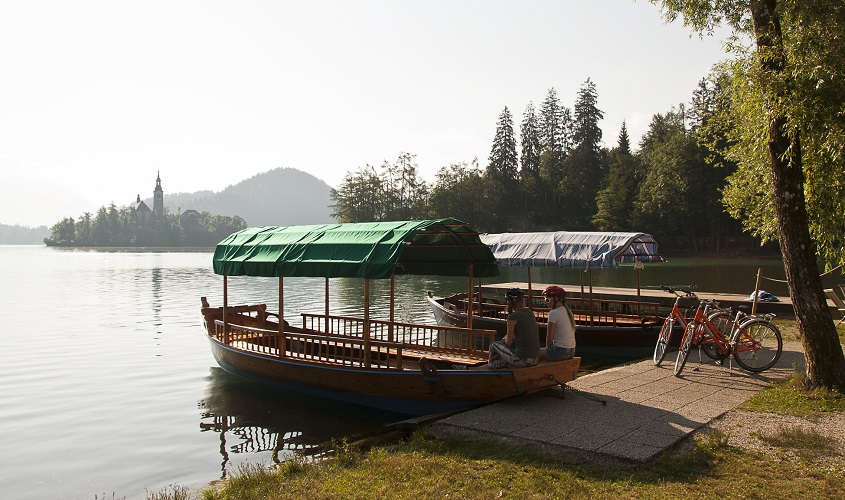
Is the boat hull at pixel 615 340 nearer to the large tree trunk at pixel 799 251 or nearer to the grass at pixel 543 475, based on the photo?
the large tree trunk at pixel 799 251

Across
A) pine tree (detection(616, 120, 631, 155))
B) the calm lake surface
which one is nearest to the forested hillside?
pine tree (detection(616, 120, 631, 155))

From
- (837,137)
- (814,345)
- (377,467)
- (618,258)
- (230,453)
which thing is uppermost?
(837,137)

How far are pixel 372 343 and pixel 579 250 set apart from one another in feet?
34.0

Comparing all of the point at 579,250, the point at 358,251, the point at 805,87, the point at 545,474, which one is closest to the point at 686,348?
the point at 805,87

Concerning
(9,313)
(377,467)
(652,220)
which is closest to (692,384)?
(377,467)

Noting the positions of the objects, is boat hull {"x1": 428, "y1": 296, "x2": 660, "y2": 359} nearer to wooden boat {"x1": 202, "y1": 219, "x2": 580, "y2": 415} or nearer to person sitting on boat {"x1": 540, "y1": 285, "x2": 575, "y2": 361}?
wooden boat {"x1": 202, "y1": 219, "x2": 580, "y2": 415}

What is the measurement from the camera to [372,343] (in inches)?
514

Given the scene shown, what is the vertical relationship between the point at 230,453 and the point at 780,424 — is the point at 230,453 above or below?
below

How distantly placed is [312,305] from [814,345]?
30.1 metres

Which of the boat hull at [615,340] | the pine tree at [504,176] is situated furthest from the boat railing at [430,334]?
the pine tree at [504,176]

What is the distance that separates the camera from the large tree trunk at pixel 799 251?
10.4 metres

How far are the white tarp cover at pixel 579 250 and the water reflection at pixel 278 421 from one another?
9.45 m

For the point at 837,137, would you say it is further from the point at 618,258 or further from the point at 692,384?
the point at 618,258

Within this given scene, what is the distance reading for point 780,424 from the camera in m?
8.98
